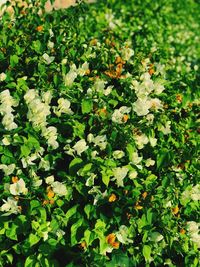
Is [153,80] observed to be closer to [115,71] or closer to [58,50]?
[115,71]

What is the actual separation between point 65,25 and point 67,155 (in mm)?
1267

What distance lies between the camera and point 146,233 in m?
2.38

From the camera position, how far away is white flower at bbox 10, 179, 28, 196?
227 cm

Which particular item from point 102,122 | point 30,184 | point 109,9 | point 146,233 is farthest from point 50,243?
point 109,9

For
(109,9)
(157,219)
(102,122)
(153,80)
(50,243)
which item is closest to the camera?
(50,243)

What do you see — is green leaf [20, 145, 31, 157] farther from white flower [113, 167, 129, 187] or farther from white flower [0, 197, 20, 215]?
white flower [113, 167, 129, 187]

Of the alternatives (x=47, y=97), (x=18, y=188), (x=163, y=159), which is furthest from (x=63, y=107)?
(x=163, y=159)

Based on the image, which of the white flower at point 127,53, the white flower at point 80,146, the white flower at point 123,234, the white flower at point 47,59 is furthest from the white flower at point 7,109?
the white flower at point 127,53

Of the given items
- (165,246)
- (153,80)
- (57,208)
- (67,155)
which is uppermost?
(153,80)

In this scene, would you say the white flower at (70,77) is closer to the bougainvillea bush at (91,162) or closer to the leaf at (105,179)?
the bougainvillea bush at (91,162)

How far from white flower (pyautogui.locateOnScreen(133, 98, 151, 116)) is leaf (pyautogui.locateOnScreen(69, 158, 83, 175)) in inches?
18.2

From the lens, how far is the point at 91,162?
2420mm

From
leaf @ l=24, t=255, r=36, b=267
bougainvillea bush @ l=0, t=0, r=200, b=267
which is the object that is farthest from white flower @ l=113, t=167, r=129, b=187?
leaf @ l=24, t=255, r=36, b=267

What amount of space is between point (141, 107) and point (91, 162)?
450mm
